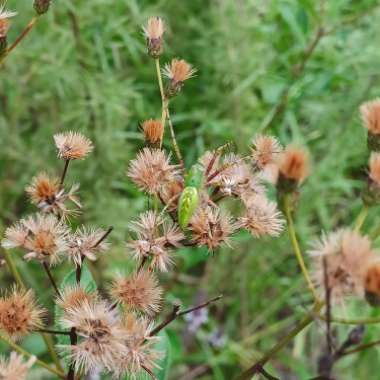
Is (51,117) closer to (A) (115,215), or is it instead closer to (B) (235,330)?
(A) (115,215)

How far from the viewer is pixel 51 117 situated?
6.48 feet

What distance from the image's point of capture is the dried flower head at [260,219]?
828 millimetres

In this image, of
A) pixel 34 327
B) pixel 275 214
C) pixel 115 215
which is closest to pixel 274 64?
pixel 115 215

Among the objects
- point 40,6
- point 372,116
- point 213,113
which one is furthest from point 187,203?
point 213,113

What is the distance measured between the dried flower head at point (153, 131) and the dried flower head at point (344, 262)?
246mm

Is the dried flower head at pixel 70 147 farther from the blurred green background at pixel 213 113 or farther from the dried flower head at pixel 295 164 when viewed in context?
the blurred green background at pixel 213 113

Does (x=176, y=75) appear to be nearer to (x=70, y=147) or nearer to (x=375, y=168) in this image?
(x=70, y=147)

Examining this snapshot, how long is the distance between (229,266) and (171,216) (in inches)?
44.8

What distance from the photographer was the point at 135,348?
743 millimetres

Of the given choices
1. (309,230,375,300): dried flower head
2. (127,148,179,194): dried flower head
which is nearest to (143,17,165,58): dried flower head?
(127,148,179,194): dried flower head

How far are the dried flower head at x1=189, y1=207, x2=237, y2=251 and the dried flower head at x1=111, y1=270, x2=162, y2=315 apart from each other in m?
0.07

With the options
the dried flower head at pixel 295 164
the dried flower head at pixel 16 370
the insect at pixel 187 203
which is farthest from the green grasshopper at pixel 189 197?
the dried flower head at pixel 16 370

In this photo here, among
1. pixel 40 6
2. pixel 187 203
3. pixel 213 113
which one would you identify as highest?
pixel 40 6

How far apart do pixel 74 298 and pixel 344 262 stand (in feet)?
0.91
